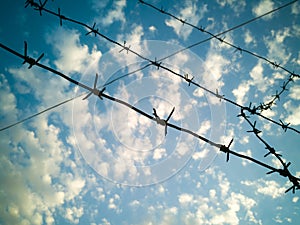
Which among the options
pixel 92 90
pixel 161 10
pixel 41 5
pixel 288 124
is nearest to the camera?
pixel 92 90

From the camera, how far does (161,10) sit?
19.9ft

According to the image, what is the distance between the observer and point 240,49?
6211 mm

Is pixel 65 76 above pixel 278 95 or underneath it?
underneath

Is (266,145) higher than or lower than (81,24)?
lower

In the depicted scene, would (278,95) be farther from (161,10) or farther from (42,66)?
(42,66)

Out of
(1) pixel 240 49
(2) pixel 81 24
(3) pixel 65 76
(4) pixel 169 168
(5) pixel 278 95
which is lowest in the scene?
(3) pixel 65 76

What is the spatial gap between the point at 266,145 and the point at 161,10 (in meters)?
4.20

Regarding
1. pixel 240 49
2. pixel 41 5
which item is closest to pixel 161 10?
pixel 240 49

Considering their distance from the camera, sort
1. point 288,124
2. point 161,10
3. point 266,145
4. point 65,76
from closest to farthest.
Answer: point 65,76 < point 266,145 < point 288,124 < point 161,10

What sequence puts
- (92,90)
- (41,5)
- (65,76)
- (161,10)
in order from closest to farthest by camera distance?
(65,76) < (92,90) < (41,5) < (161,10)

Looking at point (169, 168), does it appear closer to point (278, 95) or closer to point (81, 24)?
point (278, 95)

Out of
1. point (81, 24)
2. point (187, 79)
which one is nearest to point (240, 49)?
point (187, 79)

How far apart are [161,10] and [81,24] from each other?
2186 millimetres

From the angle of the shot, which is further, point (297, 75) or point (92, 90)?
point (297, 75)
